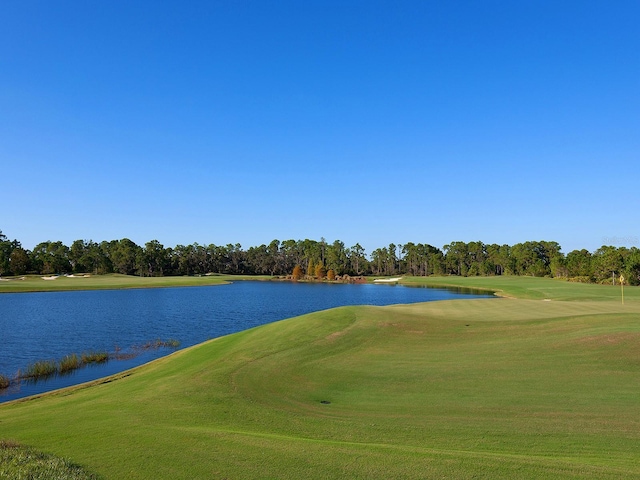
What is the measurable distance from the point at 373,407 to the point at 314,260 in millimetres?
175863

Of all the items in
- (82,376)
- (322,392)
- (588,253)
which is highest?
(588,253)

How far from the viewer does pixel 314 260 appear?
188 meters

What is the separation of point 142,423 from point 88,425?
1302 mm

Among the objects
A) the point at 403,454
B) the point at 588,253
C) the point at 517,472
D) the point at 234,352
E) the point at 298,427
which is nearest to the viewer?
the point at 517,472

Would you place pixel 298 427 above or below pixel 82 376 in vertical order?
above

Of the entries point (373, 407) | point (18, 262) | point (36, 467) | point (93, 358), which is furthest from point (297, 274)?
point (36, 467)

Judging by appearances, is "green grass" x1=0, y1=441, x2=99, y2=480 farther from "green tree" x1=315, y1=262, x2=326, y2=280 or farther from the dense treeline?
"green tree" x1=315, y1=262, x2=326, y2=280

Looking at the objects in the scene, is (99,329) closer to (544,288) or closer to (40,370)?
(40,370)

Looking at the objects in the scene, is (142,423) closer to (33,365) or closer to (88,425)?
(88,425)

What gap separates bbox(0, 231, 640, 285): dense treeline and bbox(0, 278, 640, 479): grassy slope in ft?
298

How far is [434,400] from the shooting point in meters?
11.9

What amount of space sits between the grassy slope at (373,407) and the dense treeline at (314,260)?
9070 cm

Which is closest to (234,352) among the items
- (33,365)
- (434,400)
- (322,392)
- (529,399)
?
(322,392)

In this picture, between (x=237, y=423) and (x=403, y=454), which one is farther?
(x=237, y=423)
